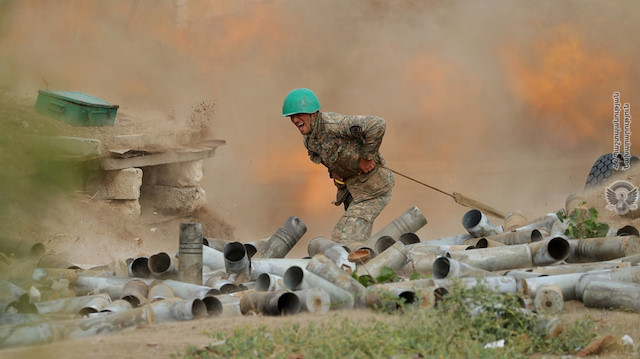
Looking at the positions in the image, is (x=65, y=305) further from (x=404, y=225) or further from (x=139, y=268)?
(x=404, y=225)

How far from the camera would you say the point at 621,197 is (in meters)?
10.7

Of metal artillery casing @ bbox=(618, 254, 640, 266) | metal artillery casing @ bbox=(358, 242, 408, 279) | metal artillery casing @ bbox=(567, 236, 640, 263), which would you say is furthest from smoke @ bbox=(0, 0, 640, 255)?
metal artillery casing @ bbox=(618, 254, 640, 266)

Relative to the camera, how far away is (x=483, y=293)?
4.71m

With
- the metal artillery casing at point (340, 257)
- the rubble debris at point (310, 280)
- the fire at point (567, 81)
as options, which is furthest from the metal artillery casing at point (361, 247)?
the fire at point (567, 81)

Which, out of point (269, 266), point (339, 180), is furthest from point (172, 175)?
point (269, 266)

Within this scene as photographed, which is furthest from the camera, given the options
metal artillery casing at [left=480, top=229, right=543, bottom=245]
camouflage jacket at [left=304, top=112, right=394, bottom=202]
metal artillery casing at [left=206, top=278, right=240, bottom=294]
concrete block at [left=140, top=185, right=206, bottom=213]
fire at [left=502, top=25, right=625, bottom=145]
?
fire at [left=502, top=25, right=625, bottom=145]

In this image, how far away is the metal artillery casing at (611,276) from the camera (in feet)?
19.7

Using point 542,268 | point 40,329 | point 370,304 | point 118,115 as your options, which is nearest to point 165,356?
point 40,329

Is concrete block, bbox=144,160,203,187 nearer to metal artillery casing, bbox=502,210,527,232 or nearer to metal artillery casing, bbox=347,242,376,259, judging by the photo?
metal artillery casing, bbox=347,242,376,259

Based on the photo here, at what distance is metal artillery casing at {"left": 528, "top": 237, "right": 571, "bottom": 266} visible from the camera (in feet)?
23.1

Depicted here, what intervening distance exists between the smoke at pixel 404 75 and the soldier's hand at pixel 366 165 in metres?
6.99

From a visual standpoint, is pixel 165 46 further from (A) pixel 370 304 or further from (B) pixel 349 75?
(A) pixel 370 304

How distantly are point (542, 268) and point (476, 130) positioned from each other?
435 inches

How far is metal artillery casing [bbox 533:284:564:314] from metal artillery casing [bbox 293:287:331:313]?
1.45 metres
